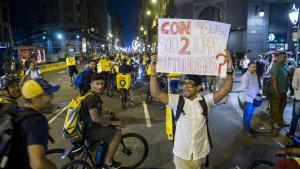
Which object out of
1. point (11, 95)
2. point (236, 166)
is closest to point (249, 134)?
point (236, 166)

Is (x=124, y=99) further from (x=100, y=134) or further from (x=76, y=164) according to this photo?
(x=76, y=164)

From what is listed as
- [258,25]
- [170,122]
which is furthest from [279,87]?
[258,25]

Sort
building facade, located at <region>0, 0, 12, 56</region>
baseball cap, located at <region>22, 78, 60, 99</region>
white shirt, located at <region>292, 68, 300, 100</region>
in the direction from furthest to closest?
building facade, located at <region>0, 0, 12, 56</region>, white shirt, located at <region>292, 68, 300, 100</region>, baseball cap, located at <region>22, 78, 60, 99</region>

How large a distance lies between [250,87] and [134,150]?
323cm

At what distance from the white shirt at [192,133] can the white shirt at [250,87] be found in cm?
416

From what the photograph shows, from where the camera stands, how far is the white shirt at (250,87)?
25.4 ft

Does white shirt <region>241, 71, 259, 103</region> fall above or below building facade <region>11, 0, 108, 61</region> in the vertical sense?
below

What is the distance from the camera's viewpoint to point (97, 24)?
152 metres

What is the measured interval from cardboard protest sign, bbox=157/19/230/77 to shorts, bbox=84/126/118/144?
4.86ft

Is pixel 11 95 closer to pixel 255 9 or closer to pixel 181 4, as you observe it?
pixel 255 9

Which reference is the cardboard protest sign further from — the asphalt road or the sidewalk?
the sidewalk

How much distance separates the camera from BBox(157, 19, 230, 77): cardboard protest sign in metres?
4.39

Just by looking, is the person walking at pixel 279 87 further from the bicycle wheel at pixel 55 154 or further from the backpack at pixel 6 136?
the backpack at pixel 6 136

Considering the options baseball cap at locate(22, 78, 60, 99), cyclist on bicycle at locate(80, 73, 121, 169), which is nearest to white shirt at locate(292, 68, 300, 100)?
cyclist on bicycle at locate(80, 73, 121, 169)
